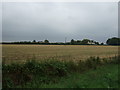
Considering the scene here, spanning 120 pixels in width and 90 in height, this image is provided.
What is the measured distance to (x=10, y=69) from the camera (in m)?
7.63

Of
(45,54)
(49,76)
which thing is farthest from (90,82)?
(45,54)

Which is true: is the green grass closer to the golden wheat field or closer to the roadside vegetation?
the roadside vegetation

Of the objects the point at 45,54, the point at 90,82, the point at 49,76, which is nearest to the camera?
the point at 90,82

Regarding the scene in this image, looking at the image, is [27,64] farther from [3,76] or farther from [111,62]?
[111,62]

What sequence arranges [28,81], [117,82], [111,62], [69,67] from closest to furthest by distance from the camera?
[117,82]
[28,81]
[69,67]
[111,62]

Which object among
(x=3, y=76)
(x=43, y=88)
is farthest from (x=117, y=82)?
(x=3, y=76)

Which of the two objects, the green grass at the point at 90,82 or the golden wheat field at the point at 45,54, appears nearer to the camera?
the green grass at the point at 90,82

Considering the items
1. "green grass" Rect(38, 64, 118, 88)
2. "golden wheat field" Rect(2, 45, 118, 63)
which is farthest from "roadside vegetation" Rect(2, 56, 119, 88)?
"golden wheat field" Rect(2, 45, 118, 63)

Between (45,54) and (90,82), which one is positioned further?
(45,54)

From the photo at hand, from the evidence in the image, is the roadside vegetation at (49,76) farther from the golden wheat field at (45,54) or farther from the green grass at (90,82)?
the golden wheat field at (45,54)

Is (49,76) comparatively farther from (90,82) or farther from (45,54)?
(45,54)

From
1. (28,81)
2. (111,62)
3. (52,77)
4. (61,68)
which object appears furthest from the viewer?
(111,62)

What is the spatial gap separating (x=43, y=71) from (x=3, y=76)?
2447mm

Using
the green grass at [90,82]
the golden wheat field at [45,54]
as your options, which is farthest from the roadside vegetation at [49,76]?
the golden wheat field at [45,54]
